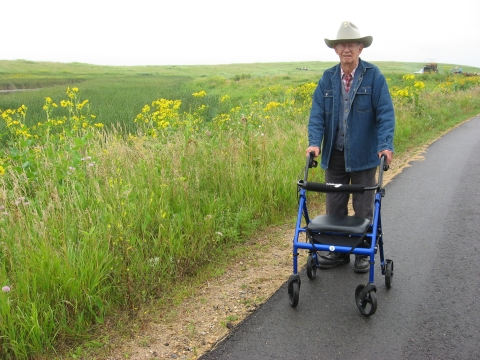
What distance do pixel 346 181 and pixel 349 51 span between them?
4.07 feet

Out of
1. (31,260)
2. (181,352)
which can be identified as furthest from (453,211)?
(31,260)

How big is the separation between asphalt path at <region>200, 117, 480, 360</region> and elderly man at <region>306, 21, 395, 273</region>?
507mm

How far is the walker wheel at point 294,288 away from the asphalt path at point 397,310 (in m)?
0.08

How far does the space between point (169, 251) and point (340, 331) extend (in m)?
1.72

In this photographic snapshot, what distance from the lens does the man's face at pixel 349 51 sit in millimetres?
4043

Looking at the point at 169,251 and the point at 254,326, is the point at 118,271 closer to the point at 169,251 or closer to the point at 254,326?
the point at 169,251

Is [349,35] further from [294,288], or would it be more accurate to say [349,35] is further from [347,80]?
[294,288]

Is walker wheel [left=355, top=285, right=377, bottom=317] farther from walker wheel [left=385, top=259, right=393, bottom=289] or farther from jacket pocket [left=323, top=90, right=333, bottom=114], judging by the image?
jacket pocket [left=323, top=90, right=333, bottom=114]

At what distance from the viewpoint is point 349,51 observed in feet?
13.3

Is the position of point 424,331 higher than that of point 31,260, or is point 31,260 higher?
point 31,260

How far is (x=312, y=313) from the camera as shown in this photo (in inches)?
146

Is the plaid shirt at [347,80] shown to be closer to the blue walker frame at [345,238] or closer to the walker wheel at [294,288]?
the blue walker frame at [345,238]

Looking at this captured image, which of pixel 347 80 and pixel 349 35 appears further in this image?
pixel 347 80

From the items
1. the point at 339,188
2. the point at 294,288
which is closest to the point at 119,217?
the point at 294,288
